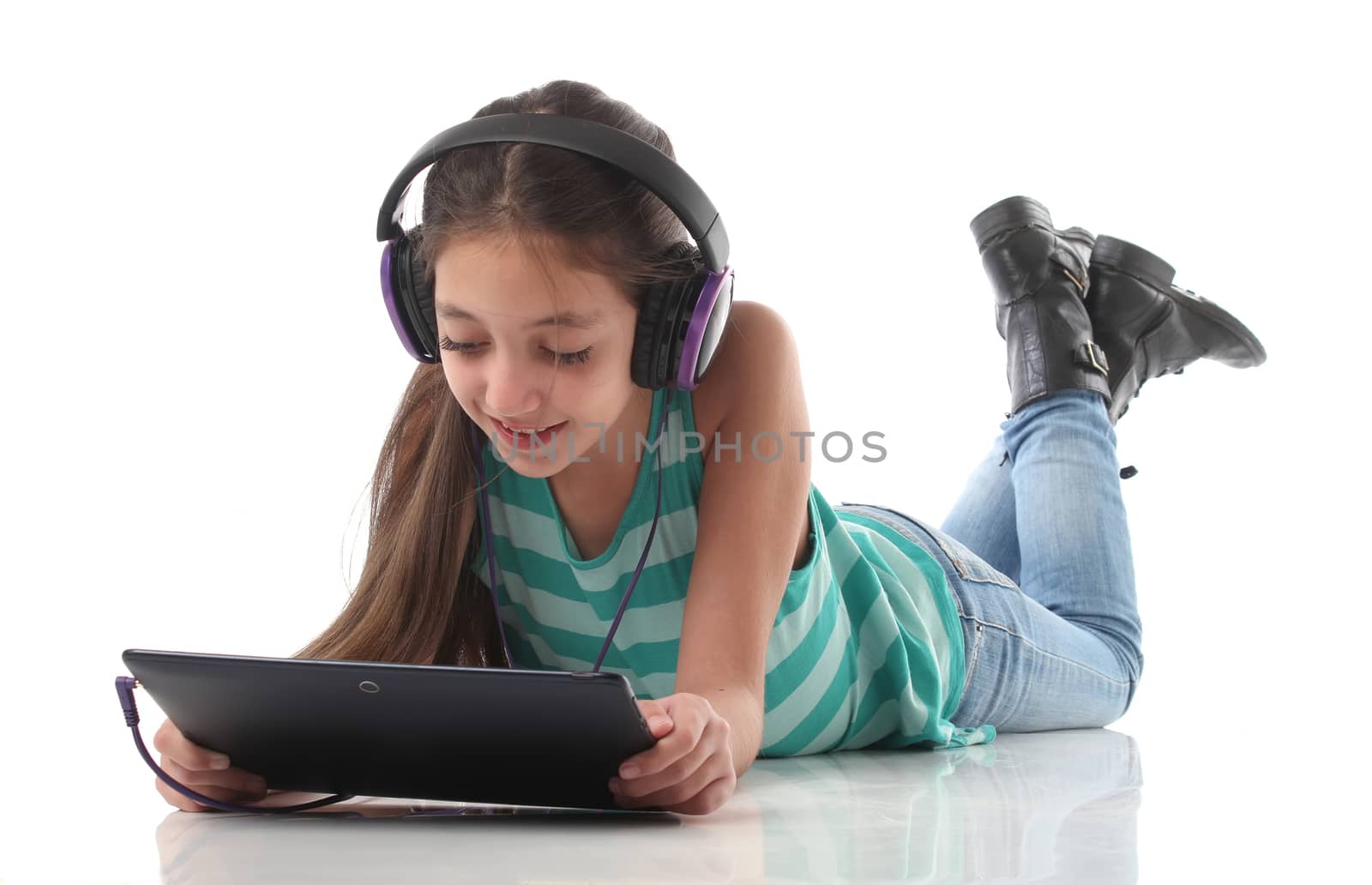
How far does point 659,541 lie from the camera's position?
4.16ft

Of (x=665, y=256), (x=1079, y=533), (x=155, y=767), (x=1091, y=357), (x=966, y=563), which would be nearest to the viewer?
(x=155, y=767)

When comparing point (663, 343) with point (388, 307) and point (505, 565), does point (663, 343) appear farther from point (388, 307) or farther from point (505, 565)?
point (505, 565)

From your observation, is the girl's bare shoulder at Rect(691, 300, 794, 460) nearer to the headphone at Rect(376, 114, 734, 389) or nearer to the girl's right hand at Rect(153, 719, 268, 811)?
the headphone at Rect(376, 114, 734, 389)

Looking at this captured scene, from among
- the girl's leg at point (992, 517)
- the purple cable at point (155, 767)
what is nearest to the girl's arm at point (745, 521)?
the purple cable at point (155, 767)

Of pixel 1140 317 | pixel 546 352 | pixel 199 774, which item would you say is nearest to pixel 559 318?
pixel 546 352

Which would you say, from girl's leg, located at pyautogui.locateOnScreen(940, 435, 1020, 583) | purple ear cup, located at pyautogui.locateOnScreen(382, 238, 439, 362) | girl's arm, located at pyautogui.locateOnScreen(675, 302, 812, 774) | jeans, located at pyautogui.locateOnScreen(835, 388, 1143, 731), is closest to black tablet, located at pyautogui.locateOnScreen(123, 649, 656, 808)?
girl's arm, located at pyautogui.locateOnScreen(675, 302, 812, 774)

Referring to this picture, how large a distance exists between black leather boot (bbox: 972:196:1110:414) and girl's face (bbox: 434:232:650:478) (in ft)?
3.14

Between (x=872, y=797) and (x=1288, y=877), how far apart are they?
13.9 inches

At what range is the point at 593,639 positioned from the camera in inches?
51.1

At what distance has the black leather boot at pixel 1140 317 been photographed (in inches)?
79.0

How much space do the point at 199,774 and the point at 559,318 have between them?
0.46 metres

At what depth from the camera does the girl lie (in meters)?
1.05

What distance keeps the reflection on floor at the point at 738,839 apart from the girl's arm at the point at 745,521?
4.0 inches

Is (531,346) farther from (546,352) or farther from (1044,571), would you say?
(1044,571)
